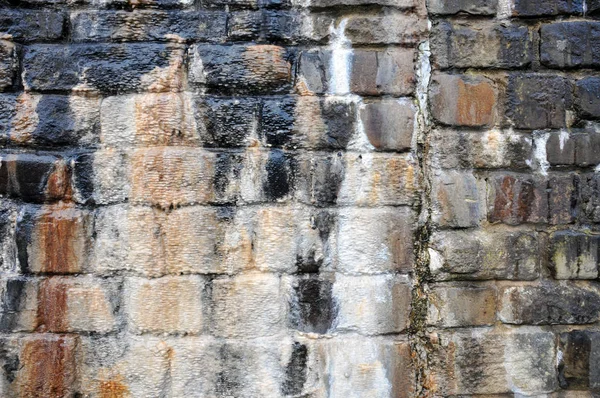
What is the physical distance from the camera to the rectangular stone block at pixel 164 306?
207 cm

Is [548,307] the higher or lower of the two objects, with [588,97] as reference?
lower

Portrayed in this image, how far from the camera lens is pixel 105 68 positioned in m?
A: 2.09

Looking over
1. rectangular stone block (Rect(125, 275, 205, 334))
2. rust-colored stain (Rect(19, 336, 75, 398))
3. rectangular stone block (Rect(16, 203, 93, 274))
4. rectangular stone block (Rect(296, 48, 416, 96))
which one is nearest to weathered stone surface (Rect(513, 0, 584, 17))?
rectangular stone block (Rect(296, 48, 416, 96))

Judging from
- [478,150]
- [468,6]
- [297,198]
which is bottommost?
[297,198]

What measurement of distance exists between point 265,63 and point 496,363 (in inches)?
63.1

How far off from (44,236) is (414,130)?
1640mm

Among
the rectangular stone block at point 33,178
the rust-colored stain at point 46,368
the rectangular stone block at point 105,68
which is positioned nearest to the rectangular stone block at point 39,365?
the rust-colored stain at point 46,368

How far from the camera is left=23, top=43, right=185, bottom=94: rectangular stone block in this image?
2088mm

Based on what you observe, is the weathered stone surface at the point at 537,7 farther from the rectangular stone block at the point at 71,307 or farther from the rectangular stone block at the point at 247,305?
the rectangular stone block at the point at 71,307

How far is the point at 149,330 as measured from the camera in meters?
2.08

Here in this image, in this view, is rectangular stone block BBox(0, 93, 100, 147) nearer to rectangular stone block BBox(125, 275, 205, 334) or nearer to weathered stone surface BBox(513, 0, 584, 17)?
rectangular stone block BBox(125, 275, 205, 334)

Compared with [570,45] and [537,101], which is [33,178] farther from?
[570,45]

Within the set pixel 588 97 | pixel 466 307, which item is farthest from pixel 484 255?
pixel 588 97

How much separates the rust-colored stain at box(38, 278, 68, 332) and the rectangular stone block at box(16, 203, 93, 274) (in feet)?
0.19
